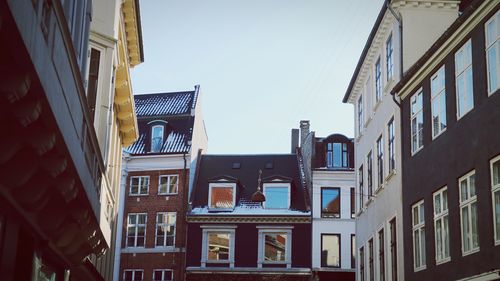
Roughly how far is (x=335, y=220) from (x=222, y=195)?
7.20m

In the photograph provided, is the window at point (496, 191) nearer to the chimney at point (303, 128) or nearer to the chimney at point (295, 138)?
the chimney at point (303, 128)

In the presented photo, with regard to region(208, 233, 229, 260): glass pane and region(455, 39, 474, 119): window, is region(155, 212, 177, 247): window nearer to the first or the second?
region(208, 233, 229, 260): glass pane

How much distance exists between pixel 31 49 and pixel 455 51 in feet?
46.7

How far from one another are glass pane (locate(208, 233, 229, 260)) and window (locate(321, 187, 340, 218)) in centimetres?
613

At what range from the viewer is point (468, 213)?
60.8ft

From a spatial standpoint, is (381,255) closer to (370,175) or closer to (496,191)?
(370,175)

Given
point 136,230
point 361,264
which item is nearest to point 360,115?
point 361,264

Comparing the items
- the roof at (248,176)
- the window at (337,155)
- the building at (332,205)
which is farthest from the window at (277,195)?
the window at (337,155)

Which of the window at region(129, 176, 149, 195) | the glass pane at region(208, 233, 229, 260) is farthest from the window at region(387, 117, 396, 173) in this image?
the window at region(129, 176, 149, 195)

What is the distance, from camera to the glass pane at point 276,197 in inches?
1957

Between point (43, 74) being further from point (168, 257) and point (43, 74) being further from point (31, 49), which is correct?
point (168, 257)

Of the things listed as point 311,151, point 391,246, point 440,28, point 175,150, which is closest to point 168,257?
point 175,150

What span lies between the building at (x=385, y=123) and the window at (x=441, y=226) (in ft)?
11.7

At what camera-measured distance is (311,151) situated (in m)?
49.5
